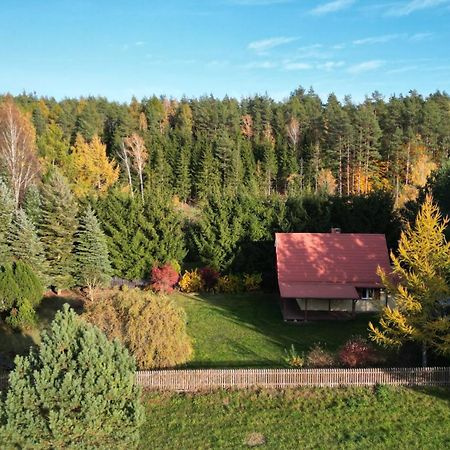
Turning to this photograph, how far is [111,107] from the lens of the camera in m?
94.7

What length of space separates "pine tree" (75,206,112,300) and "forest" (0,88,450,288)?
106 millimetres

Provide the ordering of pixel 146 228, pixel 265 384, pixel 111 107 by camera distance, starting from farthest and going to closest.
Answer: pixel 111 107 → pixel 146 228 → pixel 265 384

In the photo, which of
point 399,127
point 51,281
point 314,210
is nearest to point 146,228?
point 51,281

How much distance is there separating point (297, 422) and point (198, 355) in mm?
7577

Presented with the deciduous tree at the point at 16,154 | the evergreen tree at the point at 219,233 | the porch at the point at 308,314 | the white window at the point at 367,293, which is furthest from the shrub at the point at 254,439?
the deciduous tree at the point at 16,154

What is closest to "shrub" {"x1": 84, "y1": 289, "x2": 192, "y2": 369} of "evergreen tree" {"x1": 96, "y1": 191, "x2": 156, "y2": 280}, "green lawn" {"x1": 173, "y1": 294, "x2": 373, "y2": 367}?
"green lawn" {"x1": 173, "y1": 294, "x2": 373, "y2": 367}

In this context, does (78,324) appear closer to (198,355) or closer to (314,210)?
(198,355)

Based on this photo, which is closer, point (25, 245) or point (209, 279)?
point (25, 245)

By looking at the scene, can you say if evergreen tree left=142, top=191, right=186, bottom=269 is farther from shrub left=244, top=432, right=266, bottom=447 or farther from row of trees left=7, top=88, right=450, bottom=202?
shrub left=244, top=432, right=266, bottom=447

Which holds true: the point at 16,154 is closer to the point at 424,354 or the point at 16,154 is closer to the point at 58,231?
the point at 58,231

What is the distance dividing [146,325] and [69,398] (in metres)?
7.93

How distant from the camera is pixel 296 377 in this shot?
2122 centimetres

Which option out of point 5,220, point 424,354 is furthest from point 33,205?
point 424,354

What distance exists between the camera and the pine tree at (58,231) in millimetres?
33594
